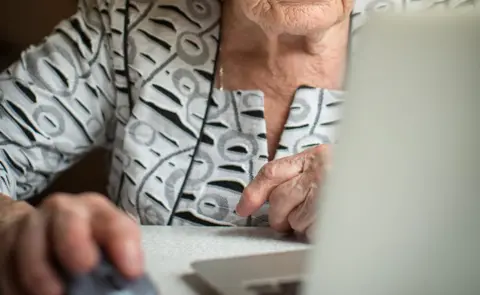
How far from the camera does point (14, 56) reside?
125 cm

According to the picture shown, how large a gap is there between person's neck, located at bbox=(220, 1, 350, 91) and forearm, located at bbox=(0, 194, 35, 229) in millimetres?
429

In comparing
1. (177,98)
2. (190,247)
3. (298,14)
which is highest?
(298,14)

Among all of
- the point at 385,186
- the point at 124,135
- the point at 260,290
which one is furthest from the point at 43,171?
the point at 385,186

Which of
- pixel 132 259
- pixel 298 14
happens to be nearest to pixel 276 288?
pixel 132 259

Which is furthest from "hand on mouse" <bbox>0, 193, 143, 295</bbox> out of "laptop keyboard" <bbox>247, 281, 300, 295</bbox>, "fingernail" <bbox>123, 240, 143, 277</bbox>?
"laptop keyboard" <bbox>247, 281, 300, 295</bbox>

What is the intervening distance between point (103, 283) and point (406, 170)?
0.49 feet

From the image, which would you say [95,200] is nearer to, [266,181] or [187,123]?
[266,181]

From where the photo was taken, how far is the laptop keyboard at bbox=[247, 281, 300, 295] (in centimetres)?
43

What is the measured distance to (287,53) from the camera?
2.80ft

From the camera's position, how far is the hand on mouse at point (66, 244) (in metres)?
0.32

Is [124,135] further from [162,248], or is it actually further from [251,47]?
[162,248]

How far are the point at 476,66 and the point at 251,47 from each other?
22.8 inches

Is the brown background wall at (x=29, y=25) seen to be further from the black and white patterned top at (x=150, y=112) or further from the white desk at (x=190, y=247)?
the white desk at (x=190, y=247)

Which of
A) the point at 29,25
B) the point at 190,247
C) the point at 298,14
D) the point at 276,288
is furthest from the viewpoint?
the point at 29,25
